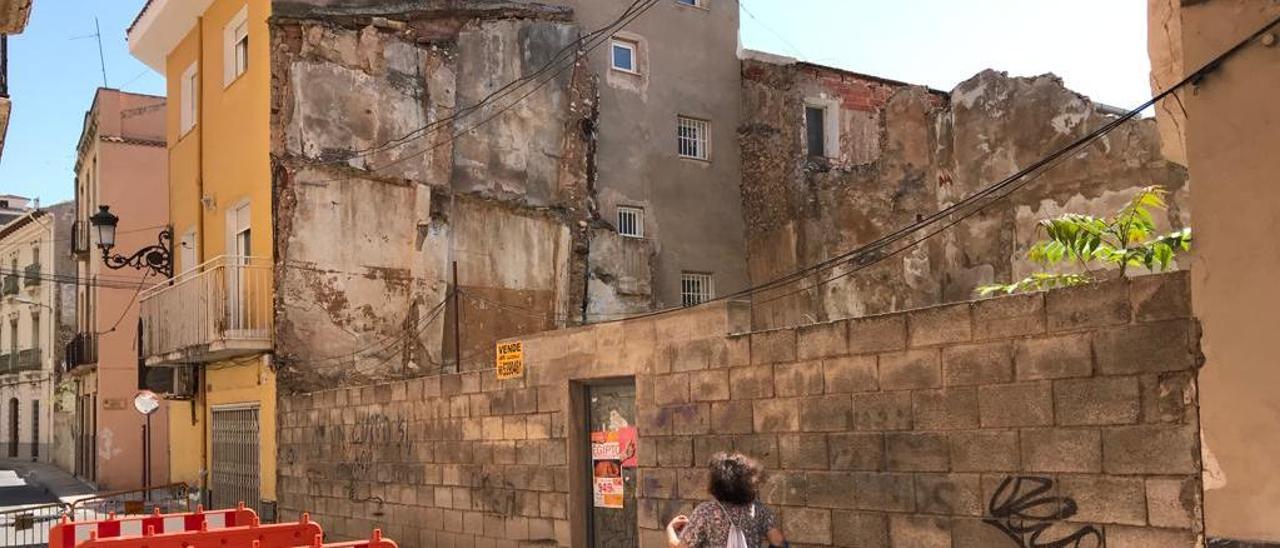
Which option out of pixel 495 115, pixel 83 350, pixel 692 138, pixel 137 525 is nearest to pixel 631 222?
pixel 692 138

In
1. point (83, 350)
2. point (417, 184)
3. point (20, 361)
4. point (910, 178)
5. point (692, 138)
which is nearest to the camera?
point (910, 178)

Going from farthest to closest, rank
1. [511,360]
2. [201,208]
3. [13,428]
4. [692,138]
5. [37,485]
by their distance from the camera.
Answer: [13,428] < [37,485] < [692,138] < [201,208] < [511,360]

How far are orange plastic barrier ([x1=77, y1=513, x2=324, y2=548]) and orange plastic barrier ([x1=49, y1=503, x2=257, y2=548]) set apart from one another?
0.85 meters

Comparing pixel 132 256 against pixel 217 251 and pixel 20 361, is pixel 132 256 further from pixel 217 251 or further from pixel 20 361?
pixel 20 361

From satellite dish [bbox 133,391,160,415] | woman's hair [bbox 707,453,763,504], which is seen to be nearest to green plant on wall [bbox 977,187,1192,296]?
woman's hair [bbox 707,453,763,504]

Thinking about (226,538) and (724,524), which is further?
(226,538)

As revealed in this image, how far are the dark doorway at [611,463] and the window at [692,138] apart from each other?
1136 cm

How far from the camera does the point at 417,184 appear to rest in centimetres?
1750

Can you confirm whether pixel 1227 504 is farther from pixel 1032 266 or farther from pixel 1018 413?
pixel 1032 266

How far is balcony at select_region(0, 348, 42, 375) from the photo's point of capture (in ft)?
136

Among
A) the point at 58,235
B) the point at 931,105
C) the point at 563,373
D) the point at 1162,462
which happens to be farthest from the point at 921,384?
the point at 58,235

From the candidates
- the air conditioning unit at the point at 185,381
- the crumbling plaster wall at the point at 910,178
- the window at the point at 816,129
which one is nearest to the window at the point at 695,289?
the crumbling plaster wall at the point at 910,178

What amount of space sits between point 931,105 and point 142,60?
50.8ft

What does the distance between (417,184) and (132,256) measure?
7700 millimetres
